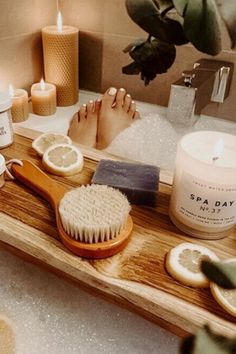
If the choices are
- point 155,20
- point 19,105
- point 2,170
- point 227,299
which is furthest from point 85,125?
point 155,20

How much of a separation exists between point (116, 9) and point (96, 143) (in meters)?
0.47

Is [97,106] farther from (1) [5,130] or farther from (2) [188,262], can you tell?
(2) [188,262]

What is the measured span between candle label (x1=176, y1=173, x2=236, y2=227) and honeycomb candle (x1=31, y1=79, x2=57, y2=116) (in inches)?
34.3

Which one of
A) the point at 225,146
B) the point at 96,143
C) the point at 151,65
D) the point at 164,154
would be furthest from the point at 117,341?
the point at 96,143

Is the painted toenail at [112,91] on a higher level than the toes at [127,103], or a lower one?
higher

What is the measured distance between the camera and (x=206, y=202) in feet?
1.56

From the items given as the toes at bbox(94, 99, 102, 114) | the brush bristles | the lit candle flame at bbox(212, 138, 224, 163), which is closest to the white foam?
the brush bristles

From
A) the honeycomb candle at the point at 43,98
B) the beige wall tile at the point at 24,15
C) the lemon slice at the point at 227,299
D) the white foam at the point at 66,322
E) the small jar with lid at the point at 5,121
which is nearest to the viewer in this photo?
the lemon slice at the point at 227,299

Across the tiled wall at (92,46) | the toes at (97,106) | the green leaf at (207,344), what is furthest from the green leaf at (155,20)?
the toes at (97,106)

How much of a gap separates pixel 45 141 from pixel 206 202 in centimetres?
38

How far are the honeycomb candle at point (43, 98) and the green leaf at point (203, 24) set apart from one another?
115 centimetres

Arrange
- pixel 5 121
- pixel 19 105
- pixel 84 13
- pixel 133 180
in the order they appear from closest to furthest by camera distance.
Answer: pixel 133 180 → pixel 5 121 → pixel 19 105 → pixel 84 13

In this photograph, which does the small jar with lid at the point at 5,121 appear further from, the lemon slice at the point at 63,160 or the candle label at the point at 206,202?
the candle label at the point at 206,202

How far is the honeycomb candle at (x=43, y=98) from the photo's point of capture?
1.25 meters
